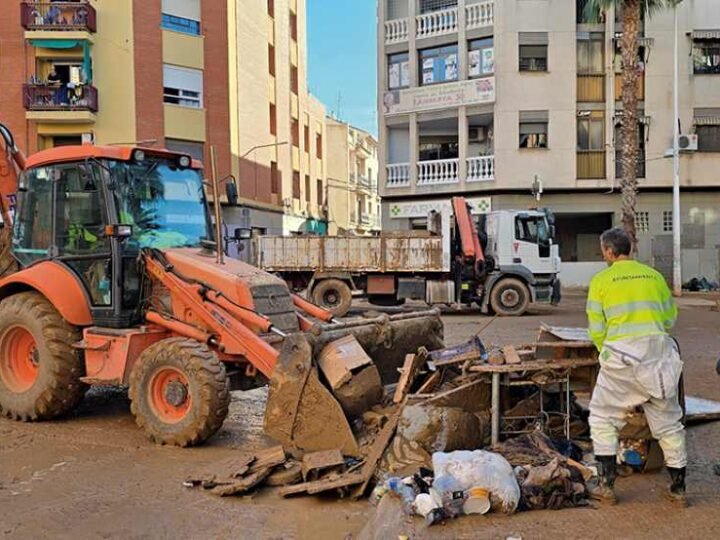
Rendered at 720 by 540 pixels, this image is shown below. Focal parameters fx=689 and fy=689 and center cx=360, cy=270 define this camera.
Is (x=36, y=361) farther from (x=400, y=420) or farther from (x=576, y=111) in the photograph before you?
(x=576, y=111)

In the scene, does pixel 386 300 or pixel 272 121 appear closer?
pixel 386 300

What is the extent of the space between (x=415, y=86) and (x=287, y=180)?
1098cm

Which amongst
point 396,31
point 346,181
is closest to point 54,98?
point 396,31

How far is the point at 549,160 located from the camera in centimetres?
2600

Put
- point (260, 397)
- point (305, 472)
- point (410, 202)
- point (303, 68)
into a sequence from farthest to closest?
point (303, 68) → point (410, 202) → point (260, 397) → point (305, 472)

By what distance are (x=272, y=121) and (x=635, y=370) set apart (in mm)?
31362

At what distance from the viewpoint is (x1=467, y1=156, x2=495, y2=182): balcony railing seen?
2625 cm

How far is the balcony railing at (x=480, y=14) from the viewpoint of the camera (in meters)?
26.3

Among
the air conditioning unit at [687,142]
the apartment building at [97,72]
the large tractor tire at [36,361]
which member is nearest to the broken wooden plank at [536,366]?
the large tractor tire at [36,361]

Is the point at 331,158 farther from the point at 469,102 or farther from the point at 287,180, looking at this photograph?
the point at 469,102

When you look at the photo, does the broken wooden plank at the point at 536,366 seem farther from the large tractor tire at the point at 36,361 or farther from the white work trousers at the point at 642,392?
the large tractor tire at the point at 36,361

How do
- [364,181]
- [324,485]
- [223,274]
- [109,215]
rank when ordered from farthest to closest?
1. [364,181]
2. [109,215]
3. [223,274]
4. [324,485]

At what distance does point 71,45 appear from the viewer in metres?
26.6

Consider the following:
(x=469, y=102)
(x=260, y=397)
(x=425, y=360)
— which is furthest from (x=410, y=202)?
(x=425, y=360)
